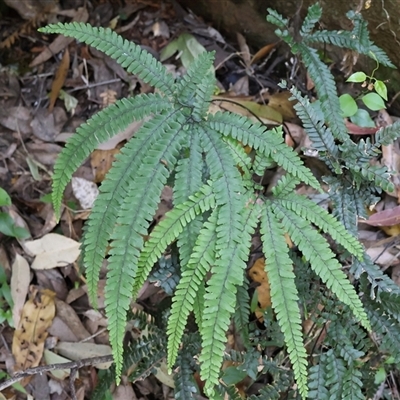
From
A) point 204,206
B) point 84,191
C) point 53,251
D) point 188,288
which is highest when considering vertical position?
point 204,206

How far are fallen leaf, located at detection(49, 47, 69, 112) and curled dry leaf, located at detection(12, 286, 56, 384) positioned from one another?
50.6 inches

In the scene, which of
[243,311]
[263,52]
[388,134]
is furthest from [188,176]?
[263,52]

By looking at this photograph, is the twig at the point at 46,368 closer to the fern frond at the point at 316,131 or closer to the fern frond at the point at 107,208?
the fern frond at the point at 107,208

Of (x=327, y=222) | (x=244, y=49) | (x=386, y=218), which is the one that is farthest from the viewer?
(x=244, y=49)

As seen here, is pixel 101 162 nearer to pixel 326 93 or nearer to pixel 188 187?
pixel 188 187

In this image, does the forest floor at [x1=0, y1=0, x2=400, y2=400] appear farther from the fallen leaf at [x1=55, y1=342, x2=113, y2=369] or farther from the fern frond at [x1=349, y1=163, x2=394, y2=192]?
the fern frond at [x1=349, y1=163, x2=394, y2=192]

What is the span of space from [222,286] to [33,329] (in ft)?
5.17

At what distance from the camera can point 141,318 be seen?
241cm

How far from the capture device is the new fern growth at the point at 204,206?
1734mm

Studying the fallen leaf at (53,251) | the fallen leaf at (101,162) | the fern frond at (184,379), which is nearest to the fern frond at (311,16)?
the fallen leaf at (101,162)

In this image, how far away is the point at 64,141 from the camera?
324 cm

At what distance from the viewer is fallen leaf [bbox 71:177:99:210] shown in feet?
9.91

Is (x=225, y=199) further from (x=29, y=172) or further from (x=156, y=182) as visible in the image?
(x=29, y=172)

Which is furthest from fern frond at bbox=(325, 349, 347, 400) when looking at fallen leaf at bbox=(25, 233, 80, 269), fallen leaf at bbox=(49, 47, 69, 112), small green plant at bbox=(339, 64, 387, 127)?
fallen leaf at bbox=(49, 47, 69, 112)
